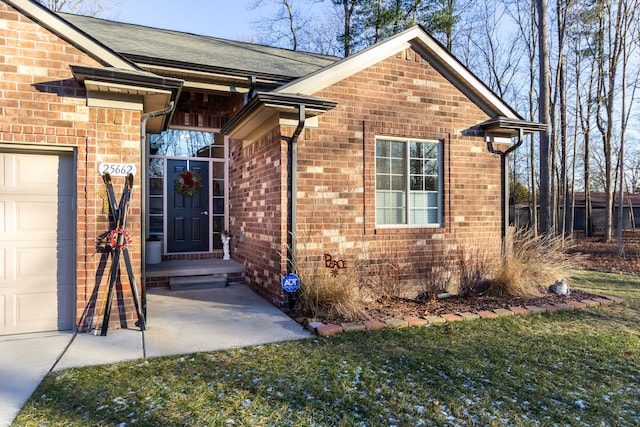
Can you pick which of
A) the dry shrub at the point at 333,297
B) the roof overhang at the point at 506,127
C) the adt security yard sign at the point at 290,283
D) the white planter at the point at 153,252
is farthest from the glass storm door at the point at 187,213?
the roof overhang at the point at 506,127

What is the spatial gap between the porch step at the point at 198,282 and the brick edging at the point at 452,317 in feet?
9.53

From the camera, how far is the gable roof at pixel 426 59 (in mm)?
6152

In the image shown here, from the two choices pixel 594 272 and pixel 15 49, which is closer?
pixel 15 49

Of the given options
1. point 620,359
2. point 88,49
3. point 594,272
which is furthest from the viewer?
point 594,272

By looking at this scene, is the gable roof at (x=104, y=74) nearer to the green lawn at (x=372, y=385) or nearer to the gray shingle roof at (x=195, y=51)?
the gray shingle roof at (x=195, y=51)

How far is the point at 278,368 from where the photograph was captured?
3.78 meters

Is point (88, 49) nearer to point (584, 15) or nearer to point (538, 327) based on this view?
point (538, 327)

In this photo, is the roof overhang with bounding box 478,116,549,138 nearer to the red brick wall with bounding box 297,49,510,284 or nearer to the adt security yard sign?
the red brick wall with bounding box 297,49,510,284

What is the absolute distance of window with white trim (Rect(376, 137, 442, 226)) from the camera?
267 inches

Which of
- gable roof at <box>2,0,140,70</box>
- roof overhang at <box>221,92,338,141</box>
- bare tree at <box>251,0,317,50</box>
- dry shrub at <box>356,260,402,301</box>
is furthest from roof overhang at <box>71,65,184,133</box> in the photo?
bare tree at <box>251,0,317,50</box>

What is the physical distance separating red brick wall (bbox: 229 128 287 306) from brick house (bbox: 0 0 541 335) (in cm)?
3

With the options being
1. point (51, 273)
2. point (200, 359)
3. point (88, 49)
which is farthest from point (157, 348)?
point (88, 49)

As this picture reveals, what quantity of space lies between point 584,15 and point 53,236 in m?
19.7

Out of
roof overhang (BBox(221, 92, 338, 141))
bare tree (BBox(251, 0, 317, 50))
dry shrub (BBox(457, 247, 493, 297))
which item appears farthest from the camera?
bare tree (BBox(251, 0, 317, 50))
